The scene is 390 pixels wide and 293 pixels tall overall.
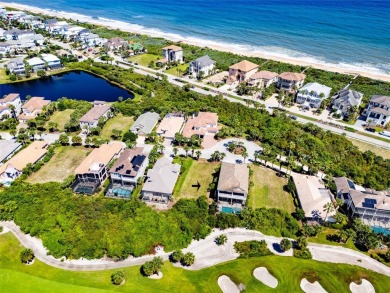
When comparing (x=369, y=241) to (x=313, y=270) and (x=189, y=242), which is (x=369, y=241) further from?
(x=189, y=242)

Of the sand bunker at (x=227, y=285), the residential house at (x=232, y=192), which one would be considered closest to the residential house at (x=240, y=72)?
the residential house at (x=232, y=192)

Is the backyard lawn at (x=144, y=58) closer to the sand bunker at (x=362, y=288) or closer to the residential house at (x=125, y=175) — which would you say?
the residential house at (x=125, y=175)

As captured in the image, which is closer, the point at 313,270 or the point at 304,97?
the point at 313,270

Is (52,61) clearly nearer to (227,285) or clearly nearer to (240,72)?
(240,72)

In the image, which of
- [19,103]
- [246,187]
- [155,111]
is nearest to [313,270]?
[246,187]

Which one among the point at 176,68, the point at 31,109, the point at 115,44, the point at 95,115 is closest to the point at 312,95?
the point at 176,68
